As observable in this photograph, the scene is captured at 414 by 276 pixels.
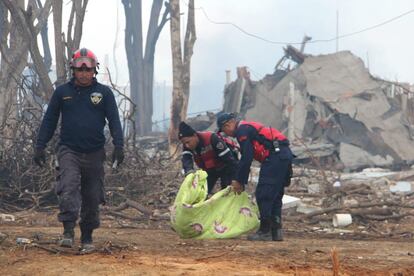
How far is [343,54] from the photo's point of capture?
25.2m

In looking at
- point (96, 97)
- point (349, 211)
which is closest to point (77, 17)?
point (349, 211)

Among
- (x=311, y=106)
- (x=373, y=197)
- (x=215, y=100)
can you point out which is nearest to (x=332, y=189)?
(x=373, y=197)

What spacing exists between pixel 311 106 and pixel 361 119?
1947 mm

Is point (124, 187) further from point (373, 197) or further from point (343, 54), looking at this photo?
A: point (343, 54)

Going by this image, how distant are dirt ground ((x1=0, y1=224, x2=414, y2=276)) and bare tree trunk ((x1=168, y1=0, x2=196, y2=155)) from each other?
28.8 ft

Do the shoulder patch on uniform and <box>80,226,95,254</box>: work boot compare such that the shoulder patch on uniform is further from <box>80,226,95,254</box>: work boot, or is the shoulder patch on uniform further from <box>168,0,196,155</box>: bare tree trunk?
<box>168,0,196,155</box>: bare tree trunk

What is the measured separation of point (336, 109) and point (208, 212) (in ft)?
50.2

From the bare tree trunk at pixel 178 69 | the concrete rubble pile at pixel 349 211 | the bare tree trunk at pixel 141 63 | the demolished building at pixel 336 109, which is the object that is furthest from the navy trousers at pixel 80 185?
the bare tree trunk at pixel 141 63

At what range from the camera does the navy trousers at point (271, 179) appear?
331 inches

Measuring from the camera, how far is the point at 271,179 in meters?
8.39

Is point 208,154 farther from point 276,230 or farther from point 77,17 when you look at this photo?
point 77,17

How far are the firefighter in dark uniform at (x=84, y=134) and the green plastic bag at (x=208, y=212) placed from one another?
1438mm

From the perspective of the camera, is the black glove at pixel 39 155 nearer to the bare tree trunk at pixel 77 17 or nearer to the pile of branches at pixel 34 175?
the pile of branches at pixel 34 175

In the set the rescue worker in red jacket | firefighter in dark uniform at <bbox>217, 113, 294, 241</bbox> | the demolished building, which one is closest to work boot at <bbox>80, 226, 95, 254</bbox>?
the rescue worker in red jacket
